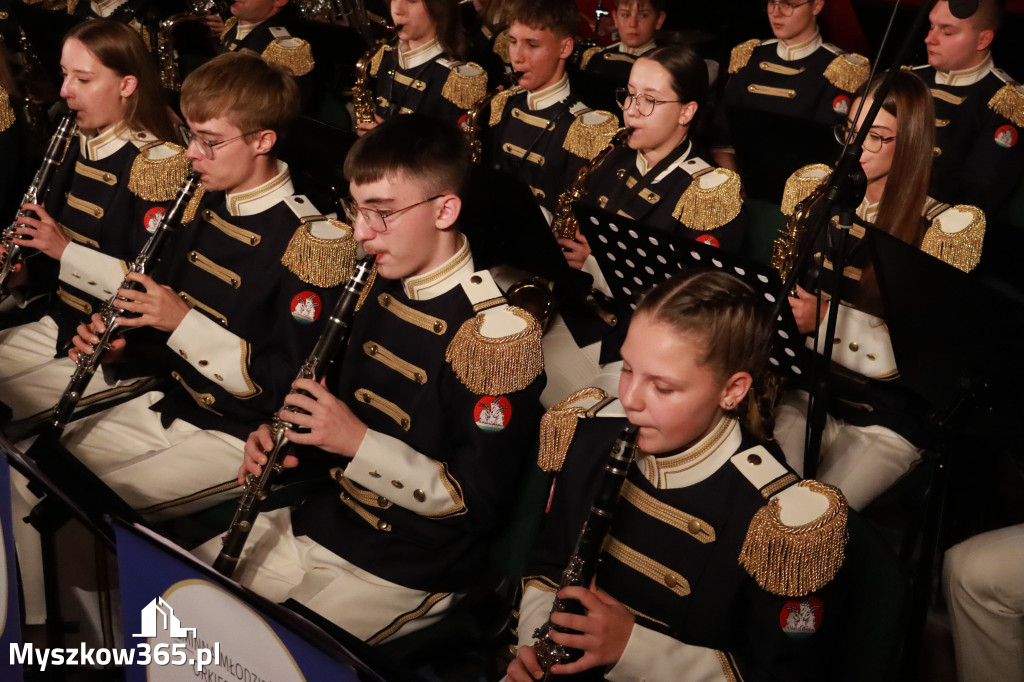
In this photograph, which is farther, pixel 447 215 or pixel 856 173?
pixel 447 215

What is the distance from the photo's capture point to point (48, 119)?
172 inches

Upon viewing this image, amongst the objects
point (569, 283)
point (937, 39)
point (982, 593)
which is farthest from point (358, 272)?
point (937, 39)

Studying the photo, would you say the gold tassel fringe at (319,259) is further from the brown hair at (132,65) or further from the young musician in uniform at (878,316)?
the young musician in uniform at (878,316)

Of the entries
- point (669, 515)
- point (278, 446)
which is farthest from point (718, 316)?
point (278, 446)

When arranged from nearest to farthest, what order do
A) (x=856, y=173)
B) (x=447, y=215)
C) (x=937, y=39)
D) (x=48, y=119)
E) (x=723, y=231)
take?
(x=856, y=173) < (x=447, y=215) < (x=723, y=231) < (x=937, y=39) < (x=48, y=119)

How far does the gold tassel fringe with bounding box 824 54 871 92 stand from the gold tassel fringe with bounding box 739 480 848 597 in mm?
3039

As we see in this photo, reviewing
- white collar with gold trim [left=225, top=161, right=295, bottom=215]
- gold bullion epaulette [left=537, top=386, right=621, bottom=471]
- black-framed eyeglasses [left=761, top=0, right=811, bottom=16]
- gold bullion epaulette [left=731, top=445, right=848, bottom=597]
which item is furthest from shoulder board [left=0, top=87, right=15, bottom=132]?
black-framed eyeglasses [left=761, top=0, right=811, bottom=16]

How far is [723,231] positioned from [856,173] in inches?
38.5

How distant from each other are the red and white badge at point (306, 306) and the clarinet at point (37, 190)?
1.07 m

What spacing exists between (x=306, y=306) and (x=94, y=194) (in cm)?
108

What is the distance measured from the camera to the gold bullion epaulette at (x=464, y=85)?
4.22 m

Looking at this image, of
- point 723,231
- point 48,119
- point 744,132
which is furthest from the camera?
→ point 48,119

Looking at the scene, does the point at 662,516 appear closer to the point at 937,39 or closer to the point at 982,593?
the point at 982,593

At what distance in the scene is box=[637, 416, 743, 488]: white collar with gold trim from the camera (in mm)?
1567
